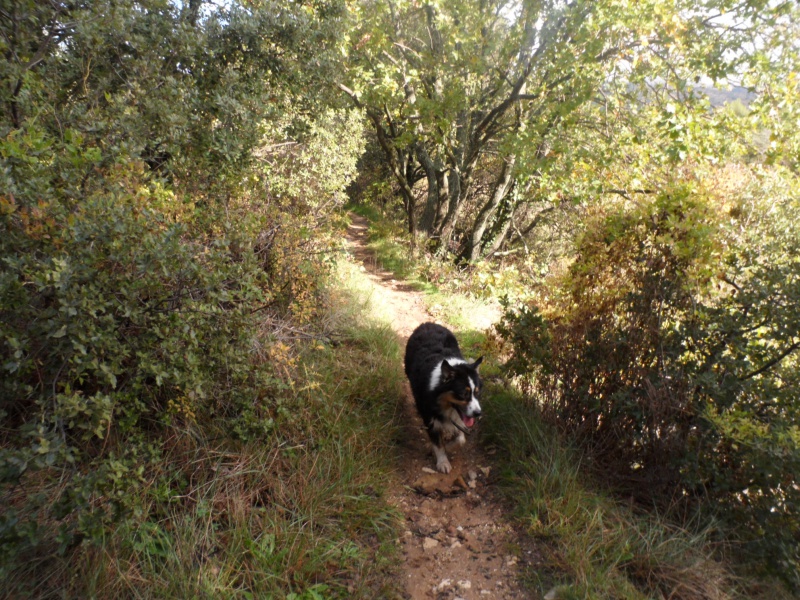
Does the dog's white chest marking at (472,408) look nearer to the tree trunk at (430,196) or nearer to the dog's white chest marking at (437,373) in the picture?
the dog's white chest marking at (437,373)

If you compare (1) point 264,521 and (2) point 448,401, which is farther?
(2) point 448,401

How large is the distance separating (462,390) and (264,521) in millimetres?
1946

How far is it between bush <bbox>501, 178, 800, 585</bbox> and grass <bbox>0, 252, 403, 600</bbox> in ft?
6.59

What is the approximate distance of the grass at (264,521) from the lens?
2508 millimetres

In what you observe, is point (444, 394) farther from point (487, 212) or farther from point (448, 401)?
point (487, 212)

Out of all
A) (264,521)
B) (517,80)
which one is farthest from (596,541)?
(517,80)

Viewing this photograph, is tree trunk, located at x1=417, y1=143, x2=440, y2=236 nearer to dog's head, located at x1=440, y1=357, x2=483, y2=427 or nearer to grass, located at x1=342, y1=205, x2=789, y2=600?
dog's head, located at x1=440, y1=357, x2=483, y2=427

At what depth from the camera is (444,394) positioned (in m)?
4.30

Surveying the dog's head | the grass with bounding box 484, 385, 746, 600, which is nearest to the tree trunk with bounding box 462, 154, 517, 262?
the dog's head

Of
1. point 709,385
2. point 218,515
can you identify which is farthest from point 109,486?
point 709,385

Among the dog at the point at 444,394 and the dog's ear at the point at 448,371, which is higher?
the dog's ear at the point at 448,371

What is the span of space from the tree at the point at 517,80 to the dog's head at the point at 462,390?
8.74 ft

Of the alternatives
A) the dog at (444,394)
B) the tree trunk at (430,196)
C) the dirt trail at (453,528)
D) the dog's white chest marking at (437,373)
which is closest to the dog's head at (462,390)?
the dog at (444,394)

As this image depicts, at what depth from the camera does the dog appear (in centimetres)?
420
